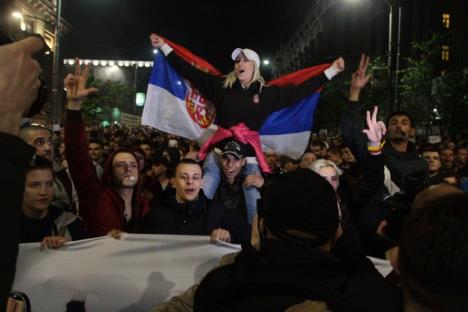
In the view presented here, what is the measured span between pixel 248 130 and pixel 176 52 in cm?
155

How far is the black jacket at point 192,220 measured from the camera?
4.72 meters

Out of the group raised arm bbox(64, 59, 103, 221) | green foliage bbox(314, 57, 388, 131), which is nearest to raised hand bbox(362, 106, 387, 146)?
raised arm bbox(64, 59, 103, 221)

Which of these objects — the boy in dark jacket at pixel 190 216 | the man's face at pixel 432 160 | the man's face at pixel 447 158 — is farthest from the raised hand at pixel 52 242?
the man's face at pixel 447 158

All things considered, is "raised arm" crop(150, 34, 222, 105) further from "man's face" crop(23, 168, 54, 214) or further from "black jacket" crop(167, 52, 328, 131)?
"man's face" crop(23, 168, 54, 214)

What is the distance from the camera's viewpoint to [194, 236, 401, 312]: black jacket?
1.81 meters

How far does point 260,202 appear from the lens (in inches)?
92.7

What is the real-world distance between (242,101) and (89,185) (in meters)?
2.19

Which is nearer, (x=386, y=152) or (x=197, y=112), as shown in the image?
(x=386, y=152)

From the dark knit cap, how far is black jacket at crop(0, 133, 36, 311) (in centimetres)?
114

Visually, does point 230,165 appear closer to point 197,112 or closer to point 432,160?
point 197,112

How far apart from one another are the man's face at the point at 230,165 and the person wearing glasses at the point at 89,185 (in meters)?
1.09

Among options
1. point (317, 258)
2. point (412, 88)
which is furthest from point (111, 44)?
point (317, 258)

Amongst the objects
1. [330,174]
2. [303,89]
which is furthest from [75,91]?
[303,89]

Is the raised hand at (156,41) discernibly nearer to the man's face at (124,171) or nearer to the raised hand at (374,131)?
the man's face at (124,171)
